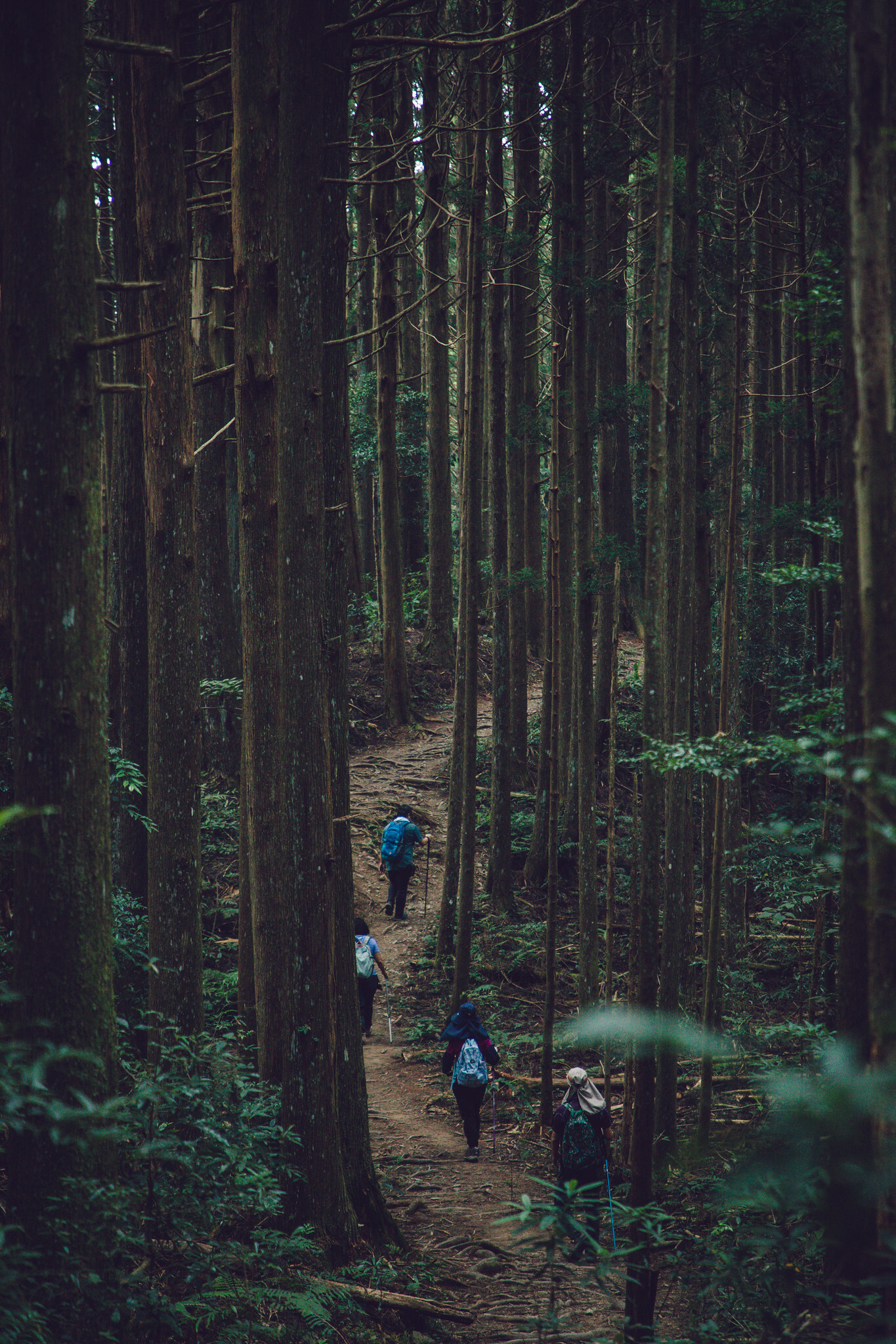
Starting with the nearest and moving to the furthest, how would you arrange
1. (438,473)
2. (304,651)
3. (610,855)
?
1. (304,651)
2. (610,855)
3. (438,473)

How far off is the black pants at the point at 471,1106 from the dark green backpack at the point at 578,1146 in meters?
1.60

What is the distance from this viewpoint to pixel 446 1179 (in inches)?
346

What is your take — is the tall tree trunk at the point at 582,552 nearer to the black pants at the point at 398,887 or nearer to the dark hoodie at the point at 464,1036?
the dark hoodie at the point at 464,1036

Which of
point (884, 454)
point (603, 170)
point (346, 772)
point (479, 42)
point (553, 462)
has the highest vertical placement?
point (603, 170)

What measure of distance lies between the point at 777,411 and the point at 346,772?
8055 mm

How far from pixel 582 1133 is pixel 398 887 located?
7355mm

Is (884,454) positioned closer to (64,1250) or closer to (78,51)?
(78,51)

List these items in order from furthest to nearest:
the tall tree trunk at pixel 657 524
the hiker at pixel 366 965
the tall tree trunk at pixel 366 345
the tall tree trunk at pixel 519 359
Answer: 1. the tall tree trunk at pixel 366 345
2. the tall tree trunk at pixel 519 359
3. the hiker at pixel 366 965
4. the tall tree trunk at pixel 657 524

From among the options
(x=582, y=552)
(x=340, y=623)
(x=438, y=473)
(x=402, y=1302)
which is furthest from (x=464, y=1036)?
(x=438, y=473)

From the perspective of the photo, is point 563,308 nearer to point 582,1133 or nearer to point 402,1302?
point 582,1133

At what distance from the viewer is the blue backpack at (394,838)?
14.0m

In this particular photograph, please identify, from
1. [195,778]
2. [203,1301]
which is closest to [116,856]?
[195,778]

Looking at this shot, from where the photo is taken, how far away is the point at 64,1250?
141 inches

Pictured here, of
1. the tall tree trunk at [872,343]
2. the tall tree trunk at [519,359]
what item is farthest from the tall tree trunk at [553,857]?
the tall tree trunk at [872,343]
